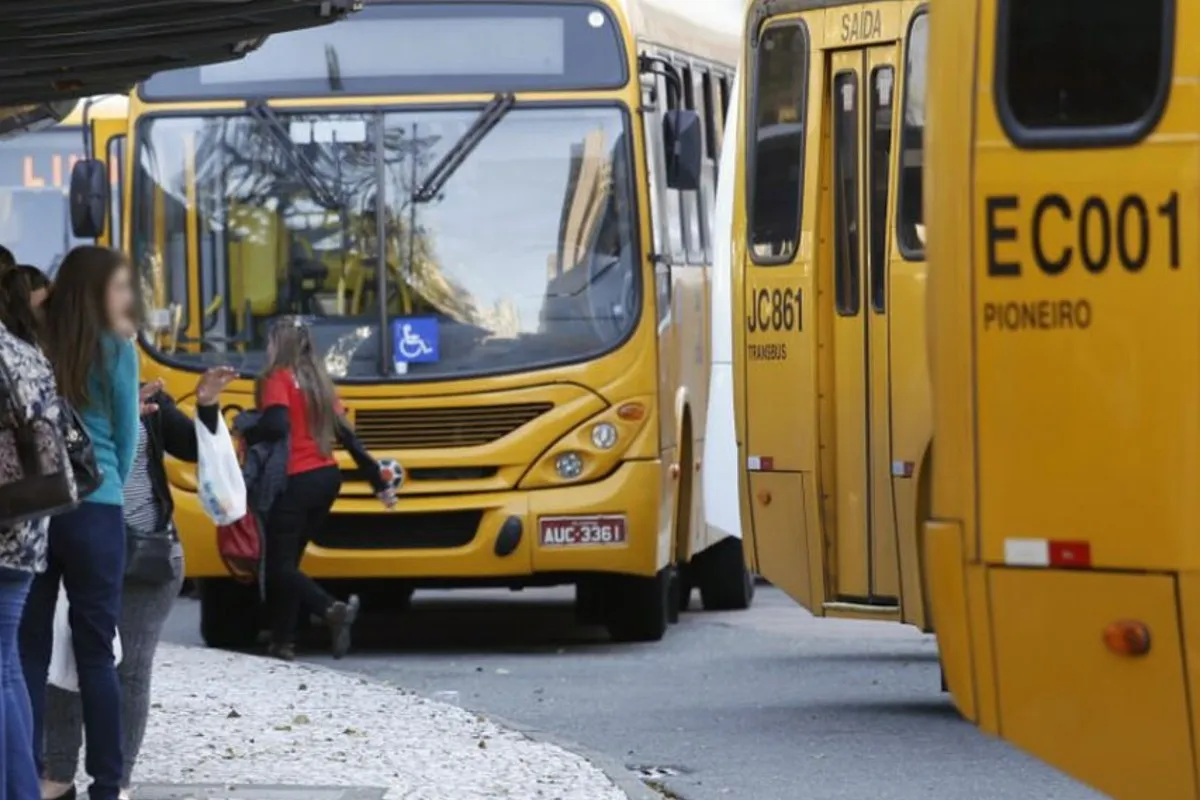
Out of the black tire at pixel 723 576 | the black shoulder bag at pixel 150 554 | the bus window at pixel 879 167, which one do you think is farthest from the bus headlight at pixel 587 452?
the black shoulder bag at pixel 150 554

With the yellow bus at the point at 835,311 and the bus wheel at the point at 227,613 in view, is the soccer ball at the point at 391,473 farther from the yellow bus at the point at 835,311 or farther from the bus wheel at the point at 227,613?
the yellow bus at the point at 835,311

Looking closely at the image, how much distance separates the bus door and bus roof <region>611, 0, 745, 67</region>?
3497 mm

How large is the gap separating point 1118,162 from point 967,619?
1.05 m

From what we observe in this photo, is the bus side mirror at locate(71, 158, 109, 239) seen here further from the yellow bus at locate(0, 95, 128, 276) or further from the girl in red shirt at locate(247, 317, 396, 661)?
the yellow bus at locate(0, 95, 128, 276)

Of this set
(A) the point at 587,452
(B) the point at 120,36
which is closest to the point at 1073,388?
(B) the point at 120,36

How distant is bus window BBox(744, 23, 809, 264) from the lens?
14.5 meters

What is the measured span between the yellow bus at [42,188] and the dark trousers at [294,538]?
766cm

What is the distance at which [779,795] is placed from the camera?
1166 cm

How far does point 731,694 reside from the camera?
50.7ft

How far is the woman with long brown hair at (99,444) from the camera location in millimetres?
10000

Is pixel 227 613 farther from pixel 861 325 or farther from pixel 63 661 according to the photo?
pixel 63 661

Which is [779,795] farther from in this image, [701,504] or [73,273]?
[701,504]

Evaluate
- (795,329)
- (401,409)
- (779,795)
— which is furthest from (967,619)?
(401,409)

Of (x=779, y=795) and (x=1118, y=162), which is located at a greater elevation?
(x=1118, y=162)
